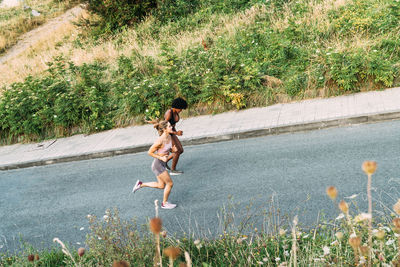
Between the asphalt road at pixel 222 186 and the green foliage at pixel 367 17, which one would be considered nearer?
the asphalt road at pixel 222 186

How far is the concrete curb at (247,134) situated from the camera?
352 inches

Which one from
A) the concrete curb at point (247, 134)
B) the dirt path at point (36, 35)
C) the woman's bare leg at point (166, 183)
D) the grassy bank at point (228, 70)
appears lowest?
the woman's bare leg at point (166, 183)

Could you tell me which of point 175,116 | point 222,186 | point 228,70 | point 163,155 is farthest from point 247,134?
point 163,155

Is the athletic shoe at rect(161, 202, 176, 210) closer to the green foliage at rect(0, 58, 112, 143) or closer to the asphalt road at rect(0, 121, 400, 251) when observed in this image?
the asphalt road at rect(0, 121, 400, 251)

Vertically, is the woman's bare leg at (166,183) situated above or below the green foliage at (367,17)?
below

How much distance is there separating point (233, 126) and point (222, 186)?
9.61 feet

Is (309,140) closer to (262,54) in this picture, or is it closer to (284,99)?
(284,99)

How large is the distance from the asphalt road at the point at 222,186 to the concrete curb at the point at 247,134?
0.56 ft

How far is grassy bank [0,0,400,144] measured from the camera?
1088 cm

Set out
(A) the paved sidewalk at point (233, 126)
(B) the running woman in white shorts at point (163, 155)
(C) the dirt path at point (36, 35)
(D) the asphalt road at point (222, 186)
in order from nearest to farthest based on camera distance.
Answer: (D) the asphalt road at point (222, 186) < (B) the running woman in white shorts at point (163, 155) < (A) the paved sidewalk at point (233, 126) < (C) the dirt path at point (36, 35)

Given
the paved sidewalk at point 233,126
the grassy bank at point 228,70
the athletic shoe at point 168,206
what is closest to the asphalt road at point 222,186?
the athletic shoe at point 168,206

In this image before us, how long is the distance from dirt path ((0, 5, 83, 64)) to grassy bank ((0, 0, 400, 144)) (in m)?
9.87

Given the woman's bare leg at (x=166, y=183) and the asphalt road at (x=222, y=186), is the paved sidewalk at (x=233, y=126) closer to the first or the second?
the asphalt road at (x=222, y=186)

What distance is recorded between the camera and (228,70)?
11852 millimetres
